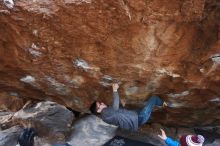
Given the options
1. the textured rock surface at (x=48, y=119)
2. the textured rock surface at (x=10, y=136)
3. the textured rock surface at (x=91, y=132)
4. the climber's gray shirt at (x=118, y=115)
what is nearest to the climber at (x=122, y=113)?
the climber's gray shirt at (x=118, y=115)

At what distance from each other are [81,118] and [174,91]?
7.20 ft

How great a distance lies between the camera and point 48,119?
6.73 meters

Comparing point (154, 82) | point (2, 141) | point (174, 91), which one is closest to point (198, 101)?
point (174, 91)

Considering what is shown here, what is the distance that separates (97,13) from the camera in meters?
4.42

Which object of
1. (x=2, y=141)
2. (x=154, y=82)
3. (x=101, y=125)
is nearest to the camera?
(x=154, y=82)

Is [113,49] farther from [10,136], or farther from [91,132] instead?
[10,136]

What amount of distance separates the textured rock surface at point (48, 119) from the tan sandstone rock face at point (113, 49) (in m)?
0.63

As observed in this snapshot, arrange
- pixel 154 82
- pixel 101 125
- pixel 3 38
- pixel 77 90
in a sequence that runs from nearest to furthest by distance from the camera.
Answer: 1. pixel 3 38
2. pixel 154 82
3. pixel 77 90
4. pixel 101 125

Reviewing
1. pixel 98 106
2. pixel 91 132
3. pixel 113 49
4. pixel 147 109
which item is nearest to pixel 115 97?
pixel 98 106

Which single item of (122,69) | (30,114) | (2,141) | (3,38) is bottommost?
(2,141)

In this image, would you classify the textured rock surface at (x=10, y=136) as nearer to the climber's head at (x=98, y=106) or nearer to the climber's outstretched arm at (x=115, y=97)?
the climber's head at (x=98, y=106)

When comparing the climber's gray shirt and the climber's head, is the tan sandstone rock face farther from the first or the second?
the climber's gray shirt

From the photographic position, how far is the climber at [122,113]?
5.55m

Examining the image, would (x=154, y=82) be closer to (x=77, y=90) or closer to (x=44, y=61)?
(x=77, y=90)
